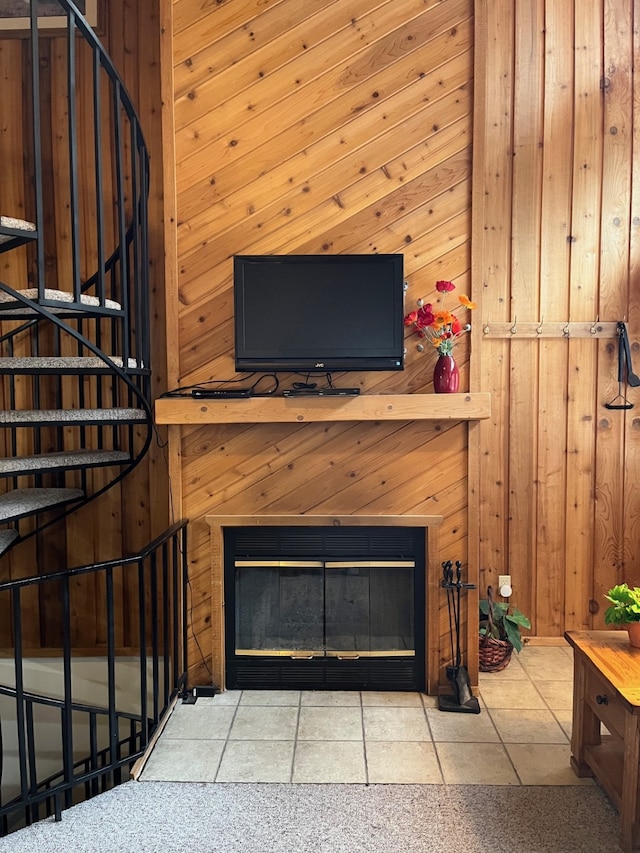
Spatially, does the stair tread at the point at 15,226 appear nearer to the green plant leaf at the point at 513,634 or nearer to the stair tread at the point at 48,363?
the stair tread at the point at 48,363

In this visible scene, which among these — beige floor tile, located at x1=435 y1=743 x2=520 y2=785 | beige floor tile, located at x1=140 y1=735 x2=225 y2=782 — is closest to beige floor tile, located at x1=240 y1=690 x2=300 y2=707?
beige floor tile, located at x1=140 y1=735 x2=225 y2=782

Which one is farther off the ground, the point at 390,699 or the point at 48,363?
the point at 48,363

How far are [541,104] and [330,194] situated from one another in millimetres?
1372

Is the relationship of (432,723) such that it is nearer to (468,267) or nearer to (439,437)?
(439,437)

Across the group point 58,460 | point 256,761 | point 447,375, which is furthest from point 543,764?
point 58,460

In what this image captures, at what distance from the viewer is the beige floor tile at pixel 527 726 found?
2.54 m

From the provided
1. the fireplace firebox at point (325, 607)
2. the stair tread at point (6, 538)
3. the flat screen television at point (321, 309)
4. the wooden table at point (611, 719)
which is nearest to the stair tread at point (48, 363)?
the flat screen television at point (321, 309)

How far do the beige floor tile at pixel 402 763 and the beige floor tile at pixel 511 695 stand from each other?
1.70 ft

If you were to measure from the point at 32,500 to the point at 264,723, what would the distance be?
138 centimetres

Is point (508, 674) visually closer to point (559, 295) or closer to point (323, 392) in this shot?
point (323, 392)

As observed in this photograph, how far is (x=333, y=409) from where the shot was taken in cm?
278

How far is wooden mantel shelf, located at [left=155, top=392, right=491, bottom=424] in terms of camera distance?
9.13 ft

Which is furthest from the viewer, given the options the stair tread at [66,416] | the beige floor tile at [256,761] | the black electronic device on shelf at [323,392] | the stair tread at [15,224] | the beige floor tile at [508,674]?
the beige floor tile at [508,674]

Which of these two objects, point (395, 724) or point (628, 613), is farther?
point (395, 724)
